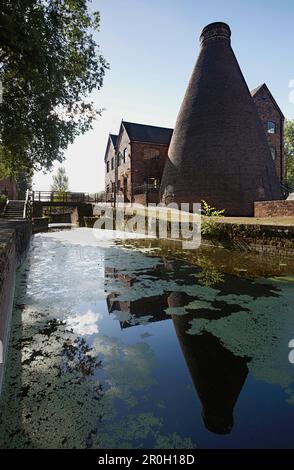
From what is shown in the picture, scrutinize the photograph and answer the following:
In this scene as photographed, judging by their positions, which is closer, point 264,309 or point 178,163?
point 264,309

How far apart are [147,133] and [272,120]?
12.3 m

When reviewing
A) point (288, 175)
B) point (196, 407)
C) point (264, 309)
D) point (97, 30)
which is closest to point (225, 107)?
point (97, 30)

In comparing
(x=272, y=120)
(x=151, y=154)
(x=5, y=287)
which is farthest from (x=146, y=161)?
(x=5, y=287)

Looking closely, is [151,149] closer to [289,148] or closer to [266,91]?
[266,91]

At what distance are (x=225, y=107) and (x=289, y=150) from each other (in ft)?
94.5

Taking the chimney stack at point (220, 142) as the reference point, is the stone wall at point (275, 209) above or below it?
below

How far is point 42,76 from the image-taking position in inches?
376

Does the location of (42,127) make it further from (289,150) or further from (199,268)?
(289,150)

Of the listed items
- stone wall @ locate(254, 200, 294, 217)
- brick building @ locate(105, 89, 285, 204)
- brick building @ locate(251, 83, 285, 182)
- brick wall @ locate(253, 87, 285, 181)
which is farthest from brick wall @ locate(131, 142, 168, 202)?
stone wall @ locate(254, 200, 294, 217)

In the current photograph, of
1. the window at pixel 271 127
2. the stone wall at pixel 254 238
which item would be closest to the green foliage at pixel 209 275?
the stone wall at pixel 254 238

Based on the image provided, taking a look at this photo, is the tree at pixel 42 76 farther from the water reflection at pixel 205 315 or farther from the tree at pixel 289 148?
the tree at pixel 289 148

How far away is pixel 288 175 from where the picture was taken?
3997cm

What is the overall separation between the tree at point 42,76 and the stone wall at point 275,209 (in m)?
10.2

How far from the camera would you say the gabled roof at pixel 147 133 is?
25.9 m
